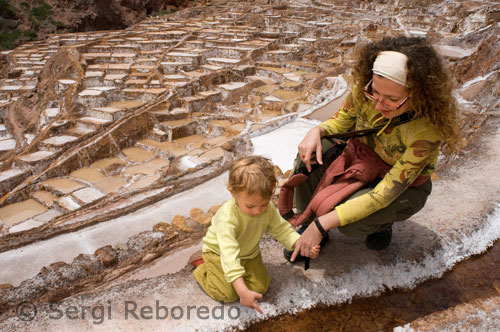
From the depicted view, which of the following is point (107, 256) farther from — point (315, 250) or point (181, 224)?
point (315, 250)

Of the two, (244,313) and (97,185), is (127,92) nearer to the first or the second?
(97,185)

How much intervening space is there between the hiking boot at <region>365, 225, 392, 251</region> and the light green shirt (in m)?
0.54

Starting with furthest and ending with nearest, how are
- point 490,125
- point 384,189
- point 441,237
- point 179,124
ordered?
point 179,124 → point 490,125 → point 441,237 → point 384,189

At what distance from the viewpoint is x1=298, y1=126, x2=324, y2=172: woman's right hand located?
1899mm

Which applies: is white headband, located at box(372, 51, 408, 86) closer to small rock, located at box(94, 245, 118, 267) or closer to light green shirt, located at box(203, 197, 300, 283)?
light green shirt, located at box(203, 197, 300, 283)

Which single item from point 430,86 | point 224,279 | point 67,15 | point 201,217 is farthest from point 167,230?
point 67,15

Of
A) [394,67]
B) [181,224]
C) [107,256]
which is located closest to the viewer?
[394,67]

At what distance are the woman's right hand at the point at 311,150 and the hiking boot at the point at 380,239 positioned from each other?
0.55m

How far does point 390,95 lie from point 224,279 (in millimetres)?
1080

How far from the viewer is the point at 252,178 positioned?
60.5 inches

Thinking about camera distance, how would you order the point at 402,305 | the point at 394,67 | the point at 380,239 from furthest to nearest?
the point at 380,239
the point at 402,305
the point at 394,67

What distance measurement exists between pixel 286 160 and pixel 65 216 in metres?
3.03

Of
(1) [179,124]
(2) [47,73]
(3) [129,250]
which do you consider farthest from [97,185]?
(2) [47,73]

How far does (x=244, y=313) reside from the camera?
5.60 feet
